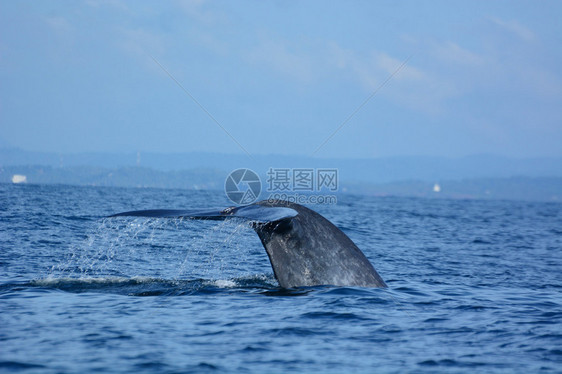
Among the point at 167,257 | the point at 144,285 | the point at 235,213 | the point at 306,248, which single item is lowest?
the point at 167,257

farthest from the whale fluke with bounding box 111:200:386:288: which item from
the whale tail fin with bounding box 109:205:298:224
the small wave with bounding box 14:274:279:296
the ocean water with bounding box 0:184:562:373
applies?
the small wave with bounding box 14:274:279:296

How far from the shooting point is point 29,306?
839 cm

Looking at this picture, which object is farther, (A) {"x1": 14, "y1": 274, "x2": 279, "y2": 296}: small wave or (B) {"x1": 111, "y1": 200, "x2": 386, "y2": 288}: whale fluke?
(A) {"x1": 14, "y1": 274, "x2": 279, "y2": 296}: small wave

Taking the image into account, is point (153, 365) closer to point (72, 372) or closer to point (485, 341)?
point (72, 372)

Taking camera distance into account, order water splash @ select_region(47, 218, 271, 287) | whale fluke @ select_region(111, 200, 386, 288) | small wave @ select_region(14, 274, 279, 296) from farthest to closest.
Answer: water splash @ select_region(47, 218, 271, 287), small wave @ select_region(14, 274, 279, 296), whale fluke @ select_region(111, 200, 386, 288)

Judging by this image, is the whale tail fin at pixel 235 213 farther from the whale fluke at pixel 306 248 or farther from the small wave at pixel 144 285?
the small wave at pixel 144 285

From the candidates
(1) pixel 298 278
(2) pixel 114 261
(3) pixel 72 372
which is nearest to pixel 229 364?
(3) pixel 72 372

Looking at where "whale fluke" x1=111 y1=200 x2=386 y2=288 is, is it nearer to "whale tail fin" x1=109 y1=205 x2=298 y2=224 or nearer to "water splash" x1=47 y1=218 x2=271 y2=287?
"whale tail fin" x1=109 y1=205 x2=298 y2=224

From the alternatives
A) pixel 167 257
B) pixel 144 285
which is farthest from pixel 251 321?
pixel 167 257

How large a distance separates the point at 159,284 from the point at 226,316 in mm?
2422

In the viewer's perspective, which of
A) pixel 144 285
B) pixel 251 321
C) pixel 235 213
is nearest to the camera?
pixel 235 213

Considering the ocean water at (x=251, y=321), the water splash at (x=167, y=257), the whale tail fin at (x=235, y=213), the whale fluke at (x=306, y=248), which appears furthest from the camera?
the water splash at (x=167, y=257)

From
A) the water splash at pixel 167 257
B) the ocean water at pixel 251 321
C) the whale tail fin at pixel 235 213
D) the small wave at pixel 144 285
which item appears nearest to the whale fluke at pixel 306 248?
the whale tail fin at pixel 235 213

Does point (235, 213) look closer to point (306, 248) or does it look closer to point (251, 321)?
point (306, 248)
